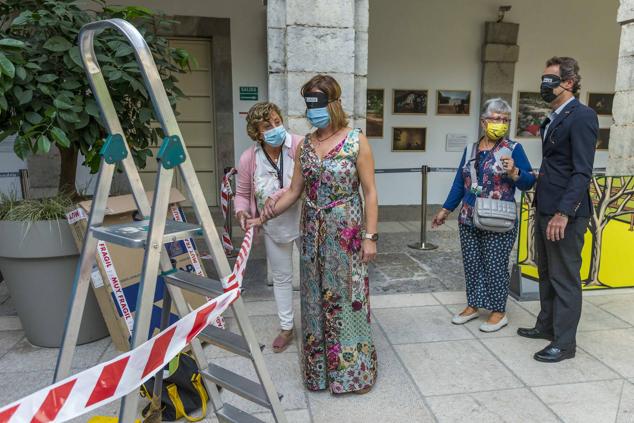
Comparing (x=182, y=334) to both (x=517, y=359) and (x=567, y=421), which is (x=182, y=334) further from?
(x=517, y=359)

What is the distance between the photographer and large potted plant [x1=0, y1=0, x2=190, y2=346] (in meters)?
2.89

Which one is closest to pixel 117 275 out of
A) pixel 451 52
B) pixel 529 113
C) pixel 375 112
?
pixel 375 112

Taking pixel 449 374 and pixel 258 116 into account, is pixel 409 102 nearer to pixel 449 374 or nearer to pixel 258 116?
pixel 258 116

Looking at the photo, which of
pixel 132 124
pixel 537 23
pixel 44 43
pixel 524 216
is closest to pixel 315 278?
pixel 132 124

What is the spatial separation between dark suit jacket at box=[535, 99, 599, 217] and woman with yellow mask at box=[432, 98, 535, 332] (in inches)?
6.6

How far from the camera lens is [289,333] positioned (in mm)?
3414

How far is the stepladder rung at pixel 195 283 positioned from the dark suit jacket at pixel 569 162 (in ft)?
7.34

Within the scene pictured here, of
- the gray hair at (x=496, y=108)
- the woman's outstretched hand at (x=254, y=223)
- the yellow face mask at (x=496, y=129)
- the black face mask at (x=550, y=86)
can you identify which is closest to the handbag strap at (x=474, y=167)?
the yellow face mask at (x=496, y=129)

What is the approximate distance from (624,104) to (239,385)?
15.9ft

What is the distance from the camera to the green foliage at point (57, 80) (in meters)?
2.86

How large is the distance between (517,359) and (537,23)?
649cm

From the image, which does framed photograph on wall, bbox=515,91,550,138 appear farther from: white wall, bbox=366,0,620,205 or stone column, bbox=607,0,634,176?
stone column, bbox=607,0,634,176

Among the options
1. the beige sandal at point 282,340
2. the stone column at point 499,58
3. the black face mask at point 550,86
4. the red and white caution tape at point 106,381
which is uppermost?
the stone column at point 499,58

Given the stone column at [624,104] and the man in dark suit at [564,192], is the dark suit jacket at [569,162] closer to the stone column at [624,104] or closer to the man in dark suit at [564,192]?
the man in dark suit at [564,192]
